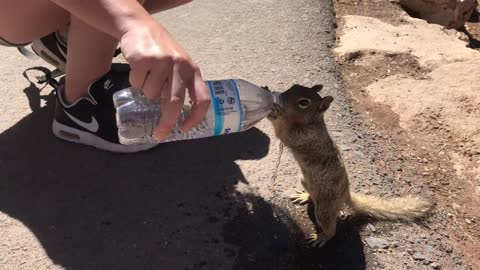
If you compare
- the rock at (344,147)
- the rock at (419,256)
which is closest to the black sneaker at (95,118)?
the rock at (344,147)

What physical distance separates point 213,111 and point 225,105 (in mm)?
43

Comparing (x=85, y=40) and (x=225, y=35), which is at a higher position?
(x=85, y=40)

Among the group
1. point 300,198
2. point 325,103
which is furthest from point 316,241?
point 325,103

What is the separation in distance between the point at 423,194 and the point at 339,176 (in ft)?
1.81

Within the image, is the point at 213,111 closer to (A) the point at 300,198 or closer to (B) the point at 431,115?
(A) the point at 300,198

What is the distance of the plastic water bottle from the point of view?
1824 mm

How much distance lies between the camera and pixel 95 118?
243 cm

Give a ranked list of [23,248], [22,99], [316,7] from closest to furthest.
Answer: [23,248]
[22,99]
[316,7]

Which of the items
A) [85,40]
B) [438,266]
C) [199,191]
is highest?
[85,40]

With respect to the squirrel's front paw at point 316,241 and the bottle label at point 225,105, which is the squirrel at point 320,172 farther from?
the bottle label at point 225,105

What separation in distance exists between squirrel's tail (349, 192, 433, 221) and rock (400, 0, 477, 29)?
99.0 inches

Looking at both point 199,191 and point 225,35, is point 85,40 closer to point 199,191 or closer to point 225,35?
point 199,191

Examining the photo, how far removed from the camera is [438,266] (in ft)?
7.26

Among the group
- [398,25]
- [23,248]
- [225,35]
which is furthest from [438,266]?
[398,25]
